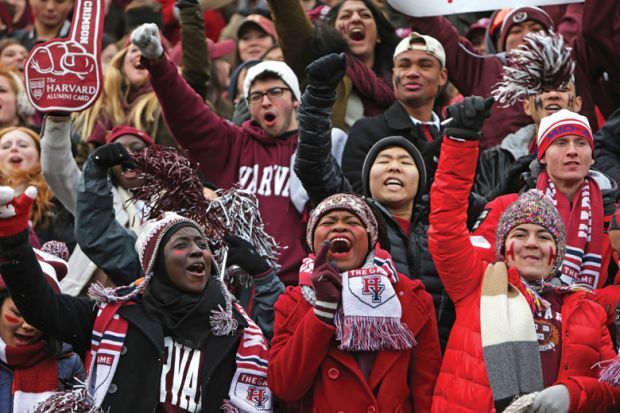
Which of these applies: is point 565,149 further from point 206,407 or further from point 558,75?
point 206,407

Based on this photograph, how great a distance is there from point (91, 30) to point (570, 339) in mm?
3221

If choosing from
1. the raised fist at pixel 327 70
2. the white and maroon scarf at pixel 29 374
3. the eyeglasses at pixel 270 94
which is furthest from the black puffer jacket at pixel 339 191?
the white and maroon scarf at pixel 29 374

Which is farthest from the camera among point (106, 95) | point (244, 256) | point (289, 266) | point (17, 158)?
point (106, 95)

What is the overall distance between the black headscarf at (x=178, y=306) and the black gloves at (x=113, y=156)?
582 millimetres

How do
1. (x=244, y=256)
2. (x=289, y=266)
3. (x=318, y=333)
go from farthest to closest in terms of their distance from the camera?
1. (x=289, y=266)
2. (x=244, y=256)
3. (x=318, y=333)

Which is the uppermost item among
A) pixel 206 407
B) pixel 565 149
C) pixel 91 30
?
pixel 91 30

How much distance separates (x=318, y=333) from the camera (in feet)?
20.7

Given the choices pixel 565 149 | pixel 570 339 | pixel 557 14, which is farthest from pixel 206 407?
pixel 557 14

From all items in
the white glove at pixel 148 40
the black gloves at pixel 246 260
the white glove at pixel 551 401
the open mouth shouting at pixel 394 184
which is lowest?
the white glove at pixel 551 401

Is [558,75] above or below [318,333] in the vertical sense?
above

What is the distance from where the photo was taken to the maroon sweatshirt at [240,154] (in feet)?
26.5

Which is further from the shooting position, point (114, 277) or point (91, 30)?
point (91, 30)

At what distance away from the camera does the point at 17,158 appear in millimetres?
9297

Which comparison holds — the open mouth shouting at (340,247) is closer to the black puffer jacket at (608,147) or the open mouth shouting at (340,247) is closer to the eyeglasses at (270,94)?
the eyeglasses at (270,94)
